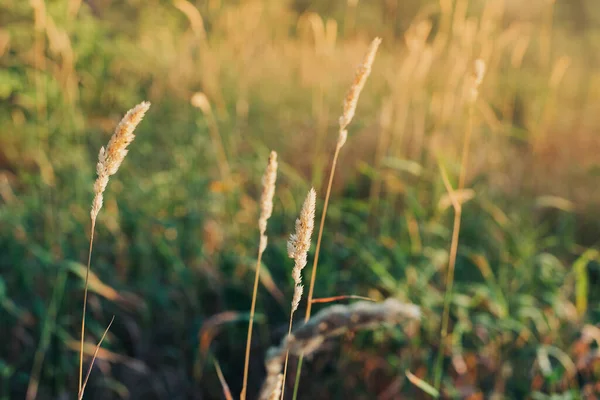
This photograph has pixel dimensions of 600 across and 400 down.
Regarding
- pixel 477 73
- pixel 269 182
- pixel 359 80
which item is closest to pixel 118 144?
pixel 269 182

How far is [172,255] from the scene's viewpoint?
2061mm

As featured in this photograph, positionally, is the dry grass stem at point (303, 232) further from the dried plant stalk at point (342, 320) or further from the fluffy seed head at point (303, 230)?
the dried plant stalk at point (342, 320)

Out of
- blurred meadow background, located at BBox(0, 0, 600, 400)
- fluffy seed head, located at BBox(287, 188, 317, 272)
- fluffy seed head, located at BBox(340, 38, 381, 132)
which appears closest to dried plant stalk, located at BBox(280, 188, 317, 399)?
fluffy seed head, located at BBox(287, 188, 317, 272)

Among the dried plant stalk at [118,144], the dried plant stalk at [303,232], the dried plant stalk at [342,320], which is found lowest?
the dried plant stalk at [342,320]

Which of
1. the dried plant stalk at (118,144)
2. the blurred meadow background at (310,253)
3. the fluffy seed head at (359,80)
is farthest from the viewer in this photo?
the blurred meadow background at (310,253)

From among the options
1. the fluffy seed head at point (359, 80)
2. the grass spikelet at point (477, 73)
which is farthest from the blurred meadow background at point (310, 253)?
the fluffy seed head at point (359, 80)

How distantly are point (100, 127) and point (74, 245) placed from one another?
156 centimetres

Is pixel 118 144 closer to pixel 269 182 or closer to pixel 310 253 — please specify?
pixel 269 182

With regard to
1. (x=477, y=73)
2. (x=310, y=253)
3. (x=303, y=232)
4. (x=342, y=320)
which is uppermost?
(x=477, y=73)

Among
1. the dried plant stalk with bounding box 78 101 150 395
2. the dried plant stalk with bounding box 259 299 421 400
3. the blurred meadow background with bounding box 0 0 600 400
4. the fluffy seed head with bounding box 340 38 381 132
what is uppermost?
the fluffy seed head with bounding box 340 38 381 132

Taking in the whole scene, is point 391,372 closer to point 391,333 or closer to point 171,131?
point 391,333

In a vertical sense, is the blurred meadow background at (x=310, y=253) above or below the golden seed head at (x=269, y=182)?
below

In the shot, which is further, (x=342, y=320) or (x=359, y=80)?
(x=342, y=320)

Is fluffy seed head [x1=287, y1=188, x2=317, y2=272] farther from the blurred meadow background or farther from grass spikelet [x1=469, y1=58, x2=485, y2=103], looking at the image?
the blurred meadow background
